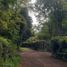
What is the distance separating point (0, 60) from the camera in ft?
48.3

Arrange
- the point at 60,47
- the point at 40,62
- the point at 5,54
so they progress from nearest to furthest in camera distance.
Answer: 1. the point at 5,54
2. the point at 40,62
3. the point at 60,47

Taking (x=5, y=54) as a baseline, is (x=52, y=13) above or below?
above

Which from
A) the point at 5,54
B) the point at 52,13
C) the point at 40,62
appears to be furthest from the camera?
the point at 52,13

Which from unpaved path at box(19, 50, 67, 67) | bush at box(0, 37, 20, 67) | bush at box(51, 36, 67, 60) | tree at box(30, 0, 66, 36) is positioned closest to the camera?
bush at box(0, 37, 20, 67)

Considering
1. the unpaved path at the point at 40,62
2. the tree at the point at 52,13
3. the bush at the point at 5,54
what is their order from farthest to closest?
the tree at the point at 52,13 < the unpaved path at the point at 40,62 < the bush at the point at 5,54

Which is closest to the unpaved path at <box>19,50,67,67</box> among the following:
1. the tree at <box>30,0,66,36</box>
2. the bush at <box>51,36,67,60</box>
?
the bush at <box>51,36,67,60</box>

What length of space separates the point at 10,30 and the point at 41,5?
971 inches

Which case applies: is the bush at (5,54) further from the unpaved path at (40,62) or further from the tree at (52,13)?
the tree at (52,13)

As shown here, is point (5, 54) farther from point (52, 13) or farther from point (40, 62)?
point (52, 13)

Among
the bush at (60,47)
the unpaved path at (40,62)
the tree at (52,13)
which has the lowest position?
the unpaved path at (40,62)

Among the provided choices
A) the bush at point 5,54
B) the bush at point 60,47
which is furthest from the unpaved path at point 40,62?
the bush at point 5,54

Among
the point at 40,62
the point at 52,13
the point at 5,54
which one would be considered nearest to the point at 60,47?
the point at 40,62

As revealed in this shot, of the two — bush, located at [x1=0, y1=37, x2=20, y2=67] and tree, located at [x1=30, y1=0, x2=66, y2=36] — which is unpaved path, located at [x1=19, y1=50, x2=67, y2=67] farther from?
tree, located at [x1=30, y1=0, x2=66, y2=36]

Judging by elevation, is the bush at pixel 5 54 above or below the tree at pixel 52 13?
→ below
